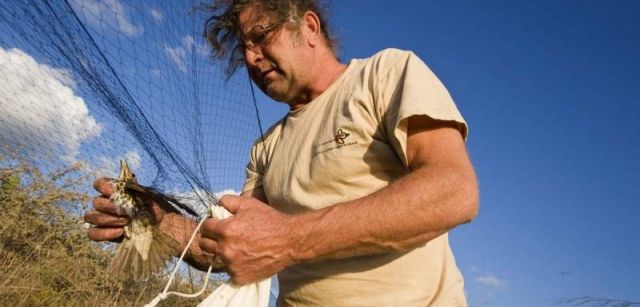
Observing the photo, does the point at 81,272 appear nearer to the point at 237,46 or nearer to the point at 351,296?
the point at 237,46

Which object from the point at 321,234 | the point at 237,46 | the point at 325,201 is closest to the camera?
the point at 321,234

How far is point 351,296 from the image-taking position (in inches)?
68.5

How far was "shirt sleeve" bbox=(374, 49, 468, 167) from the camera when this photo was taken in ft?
5.50

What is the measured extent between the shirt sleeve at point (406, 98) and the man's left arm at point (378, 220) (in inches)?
1.7

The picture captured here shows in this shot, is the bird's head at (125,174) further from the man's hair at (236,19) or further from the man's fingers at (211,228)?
the man's hair at (236,19)

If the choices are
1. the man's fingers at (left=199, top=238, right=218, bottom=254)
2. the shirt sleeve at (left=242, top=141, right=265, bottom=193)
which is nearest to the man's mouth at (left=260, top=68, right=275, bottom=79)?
the shirt sleeve at (left=242, top=141, right=265, bottom=193)

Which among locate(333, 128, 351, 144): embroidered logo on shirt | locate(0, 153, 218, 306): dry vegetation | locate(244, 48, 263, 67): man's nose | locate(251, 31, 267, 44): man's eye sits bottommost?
locate(0, 153, 218, 306): dry vegetation

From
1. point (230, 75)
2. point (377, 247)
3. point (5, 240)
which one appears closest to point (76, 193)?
point (5, 240)

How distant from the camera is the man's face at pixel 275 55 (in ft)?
8.42

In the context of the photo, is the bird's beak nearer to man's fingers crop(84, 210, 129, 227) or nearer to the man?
the man

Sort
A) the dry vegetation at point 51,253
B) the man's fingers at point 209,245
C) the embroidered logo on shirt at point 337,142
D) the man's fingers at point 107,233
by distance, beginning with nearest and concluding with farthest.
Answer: the man's fingers at point 209,245 → the embroidered logo on shirt at point 337,142 → the man's fingers at point 107,233 → the dry vegetation at point 51,253

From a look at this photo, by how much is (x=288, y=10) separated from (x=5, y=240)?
3.83m

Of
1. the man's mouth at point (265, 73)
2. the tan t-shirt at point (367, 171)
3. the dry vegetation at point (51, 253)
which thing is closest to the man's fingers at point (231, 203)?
the tan t-shirt at point (367, 171)

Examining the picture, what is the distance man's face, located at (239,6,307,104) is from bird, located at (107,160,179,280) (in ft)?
2.79
